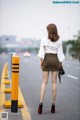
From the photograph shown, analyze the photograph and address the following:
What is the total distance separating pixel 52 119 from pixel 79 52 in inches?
1976

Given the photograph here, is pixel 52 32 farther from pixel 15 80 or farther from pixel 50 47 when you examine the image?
pixel 15 80

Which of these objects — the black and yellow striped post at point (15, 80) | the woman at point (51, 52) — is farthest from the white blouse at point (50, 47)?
the black and yellow striped post at point (15, 80)

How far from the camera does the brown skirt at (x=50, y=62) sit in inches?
292

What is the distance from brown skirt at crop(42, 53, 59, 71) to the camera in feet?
24.3

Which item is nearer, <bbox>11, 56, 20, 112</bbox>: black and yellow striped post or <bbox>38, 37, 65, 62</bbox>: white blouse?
<bbox>11, 56, 20, 112</bbox>: black and yellow striped post

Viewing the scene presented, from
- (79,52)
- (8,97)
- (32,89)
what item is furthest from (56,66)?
(79,52)

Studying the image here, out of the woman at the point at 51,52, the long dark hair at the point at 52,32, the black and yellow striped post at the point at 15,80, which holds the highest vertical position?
the long dark hair at the point at 52,32

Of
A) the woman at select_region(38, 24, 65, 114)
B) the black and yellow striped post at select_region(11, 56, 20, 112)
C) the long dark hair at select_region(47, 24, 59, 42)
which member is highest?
the long dark hair at select_region(47, 24, 59, 42)

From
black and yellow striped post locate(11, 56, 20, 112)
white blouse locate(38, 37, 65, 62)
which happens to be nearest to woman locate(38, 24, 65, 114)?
white blouse locate(38, 37, 65, 62)

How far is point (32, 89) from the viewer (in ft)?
37.8

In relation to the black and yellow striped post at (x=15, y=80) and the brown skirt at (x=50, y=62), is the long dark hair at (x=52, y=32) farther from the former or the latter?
the black and yellow striped post at (x=15, y=80)

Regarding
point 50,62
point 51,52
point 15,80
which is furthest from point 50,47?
point 15,80

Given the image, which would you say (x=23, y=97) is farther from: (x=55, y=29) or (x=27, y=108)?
(x=55, y=29)

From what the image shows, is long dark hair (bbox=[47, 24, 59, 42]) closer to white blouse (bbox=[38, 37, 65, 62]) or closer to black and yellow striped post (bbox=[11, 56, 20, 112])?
white blouse (bbox=[38, 37, 65, 62])
